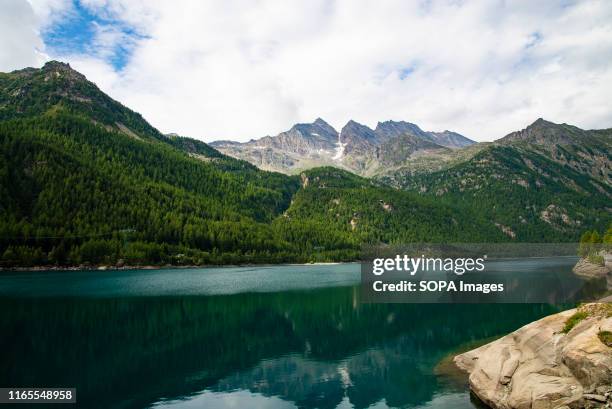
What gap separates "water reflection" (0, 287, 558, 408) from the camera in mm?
41719

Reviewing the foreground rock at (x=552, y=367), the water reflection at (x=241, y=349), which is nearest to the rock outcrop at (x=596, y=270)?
the water reflection at (x=241, y=349)

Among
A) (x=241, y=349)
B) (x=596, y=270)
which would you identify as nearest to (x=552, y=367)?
(x=241, y=349)

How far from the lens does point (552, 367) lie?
32.2 metres

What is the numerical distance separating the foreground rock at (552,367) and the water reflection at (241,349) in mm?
3898

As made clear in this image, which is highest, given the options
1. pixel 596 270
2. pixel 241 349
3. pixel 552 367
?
pixel 552 367

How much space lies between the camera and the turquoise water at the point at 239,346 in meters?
41.7

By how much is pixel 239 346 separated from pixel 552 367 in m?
40.1

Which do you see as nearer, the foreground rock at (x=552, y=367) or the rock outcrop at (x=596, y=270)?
the foreground rock at (x=552, y=367)

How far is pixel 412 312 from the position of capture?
90.9 m

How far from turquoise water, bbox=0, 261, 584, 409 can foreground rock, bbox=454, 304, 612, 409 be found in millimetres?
3501

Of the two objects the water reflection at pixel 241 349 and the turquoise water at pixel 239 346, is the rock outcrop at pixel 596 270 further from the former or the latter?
the water reflection at pixel 241 349

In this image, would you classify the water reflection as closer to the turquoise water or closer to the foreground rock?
the turquoise water

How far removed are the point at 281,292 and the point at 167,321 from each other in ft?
153

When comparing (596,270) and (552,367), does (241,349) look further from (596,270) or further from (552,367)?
(596,270)
